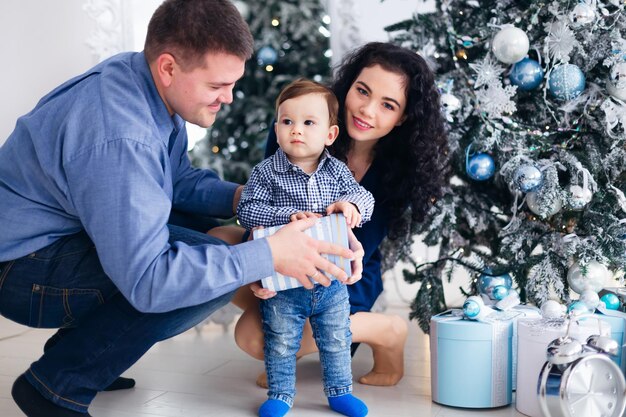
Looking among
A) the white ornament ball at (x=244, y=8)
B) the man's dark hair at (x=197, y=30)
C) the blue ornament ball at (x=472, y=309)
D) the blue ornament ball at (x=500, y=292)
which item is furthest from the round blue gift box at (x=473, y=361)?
the white ornament ball at (x=244, y=8)

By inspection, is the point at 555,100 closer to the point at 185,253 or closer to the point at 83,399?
the point at 185,253

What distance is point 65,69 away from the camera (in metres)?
3.27

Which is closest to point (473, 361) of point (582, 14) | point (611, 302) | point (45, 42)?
point (611, 302)

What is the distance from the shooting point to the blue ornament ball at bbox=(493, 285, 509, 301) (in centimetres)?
203

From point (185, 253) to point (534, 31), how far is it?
135cm

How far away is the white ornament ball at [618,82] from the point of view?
208cm

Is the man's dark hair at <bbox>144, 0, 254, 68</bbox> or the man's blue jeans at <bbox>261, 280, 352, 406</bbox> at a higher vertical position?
the man's dark hair at <bbox>144, 0, 254, 68</bbox>

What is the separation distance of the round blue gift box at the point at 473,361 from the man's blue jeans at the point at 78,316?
0.60 m

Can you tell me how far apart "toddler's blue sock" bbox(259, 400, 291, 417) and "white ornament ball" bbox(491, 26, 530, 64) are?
1.15 m

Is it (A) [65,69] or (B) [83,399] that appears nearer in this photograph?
(B) [83,399]

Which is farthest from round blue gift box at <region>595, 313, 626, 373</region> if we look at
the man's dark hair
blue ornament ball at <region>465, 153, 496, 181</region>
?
the man's dark hair

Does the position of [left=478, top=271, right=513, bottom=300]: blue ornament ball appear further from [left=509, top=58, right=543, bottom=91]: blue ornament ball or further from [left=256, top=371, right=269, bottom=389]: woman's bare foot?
[left=256, top=371, right=269, bottom=389]: woman's bare foot

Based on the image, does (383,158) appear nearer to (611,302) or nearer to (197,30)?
(611,302)

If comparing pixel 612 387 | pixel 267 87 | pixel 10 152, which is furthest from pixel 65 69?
pixel 612 387
